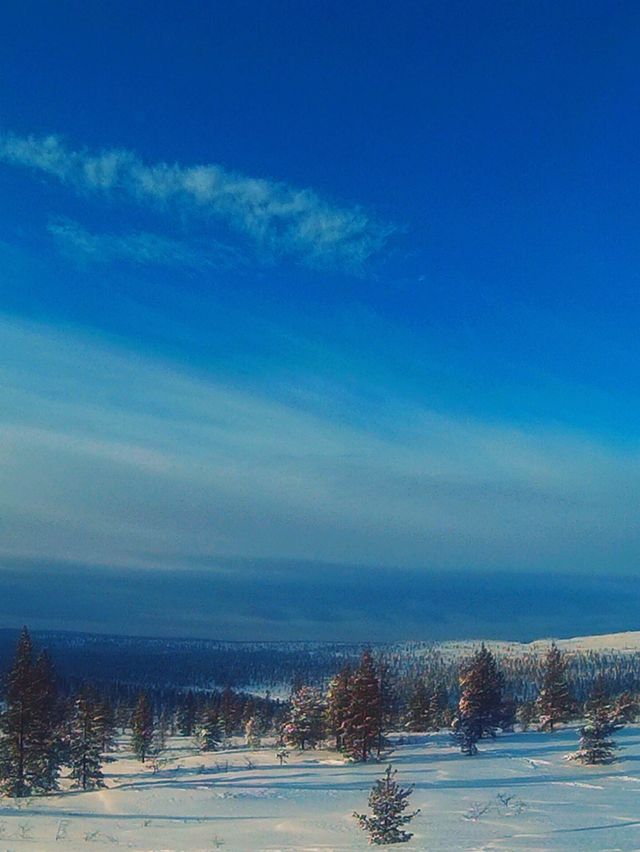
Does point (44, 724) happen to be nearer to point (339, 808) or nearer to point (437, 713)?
point (339, 808)

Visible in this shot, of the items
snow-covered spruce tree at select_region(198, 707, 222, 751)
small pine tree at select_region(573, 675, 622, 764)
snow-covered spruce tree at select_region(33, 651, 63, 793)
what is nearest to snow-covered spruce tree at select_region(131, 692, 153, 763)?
snow-covered spruce tree at select_region(198, 707, 222, 751)

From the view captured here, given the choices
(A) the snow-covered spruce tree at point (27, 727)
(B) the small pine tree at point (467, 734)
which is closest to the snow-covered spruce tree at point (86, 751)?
(A) the snow-covered spruce tree at point (27, 727)

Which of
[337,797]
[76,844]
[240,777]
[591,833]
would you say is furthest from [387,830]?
[240,777]

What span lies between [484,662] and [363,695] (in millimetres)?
17154

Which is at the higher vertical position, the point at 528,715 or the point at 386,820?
the point at 386,820

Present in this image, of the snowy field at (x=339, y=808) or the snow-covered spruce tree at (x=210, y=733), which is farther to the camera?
the snow-covered spruce tree at (x=210, y=733)

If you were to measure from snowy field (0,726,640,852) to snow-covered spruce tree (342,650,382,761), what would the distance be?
2549 millimetres

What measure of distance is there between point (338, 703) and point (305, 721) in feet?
35.5

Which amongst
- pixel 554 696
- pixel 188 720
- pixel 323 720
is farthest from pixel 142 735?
pixel 188 720

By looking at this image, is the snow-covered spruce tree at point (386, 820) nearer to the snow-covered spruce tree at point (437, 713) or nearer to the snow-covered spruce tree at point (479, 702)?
the snow-covered spruce tree at point (479, 702)

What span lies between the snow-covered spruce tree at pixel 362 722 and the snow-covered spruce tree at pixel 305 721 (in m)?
13.5

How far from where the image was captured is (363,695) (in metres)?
54.4

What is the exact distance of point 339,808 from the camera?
29.6m

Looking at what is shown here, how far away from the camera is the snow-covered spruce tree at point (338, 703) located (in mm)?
56903
